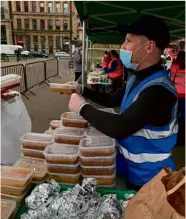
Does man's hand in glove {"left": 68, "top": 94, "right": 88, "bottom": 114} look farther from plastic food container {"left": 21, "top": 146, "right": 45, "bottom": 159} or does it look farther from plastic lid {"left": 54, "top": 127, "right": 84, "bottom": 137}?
plastic food container {"left": 21, "top": 146, "right": 45, "bottom": 159}

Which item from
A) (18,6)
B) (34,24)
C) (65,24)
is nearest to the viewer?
(18,6)

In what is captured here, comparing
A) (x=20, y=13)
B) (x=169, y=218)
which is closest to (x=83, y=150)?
(x=169, y=218)

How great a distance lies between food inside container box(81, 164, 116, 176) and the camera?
154 cm

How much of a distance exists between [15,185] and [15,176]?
8cm

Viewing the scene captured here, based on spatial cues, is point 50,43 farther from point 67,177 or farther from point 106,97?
point 67,177

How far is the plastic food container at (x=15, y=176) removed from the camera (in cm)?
132

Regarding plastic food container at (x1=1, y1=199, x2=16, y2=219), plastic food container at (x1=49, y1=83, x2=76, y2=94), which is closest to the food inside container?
plastic food container at (x1=1, y1=199, x2=16, y2=219)

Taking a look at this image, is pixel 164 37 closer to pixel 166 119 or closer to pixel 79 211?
pixel 166 119

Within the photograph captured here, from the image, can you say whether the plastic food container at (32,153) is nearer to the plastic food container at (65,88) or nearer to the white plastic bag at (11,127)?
the plastic food container at (65,88)

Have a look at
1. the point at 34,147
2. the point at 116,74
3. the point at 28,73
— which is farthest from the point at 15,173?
the point at 28,73

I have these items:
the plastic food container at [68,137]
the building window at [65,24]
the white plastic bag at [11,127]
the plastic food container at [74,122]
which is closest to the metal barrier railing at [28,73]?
the white plastic bag at [11,127]

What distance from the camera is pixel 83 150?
1533 mm

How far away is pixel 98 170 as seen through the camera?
1.55 meters

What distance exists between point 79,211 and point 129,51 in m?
1.00
